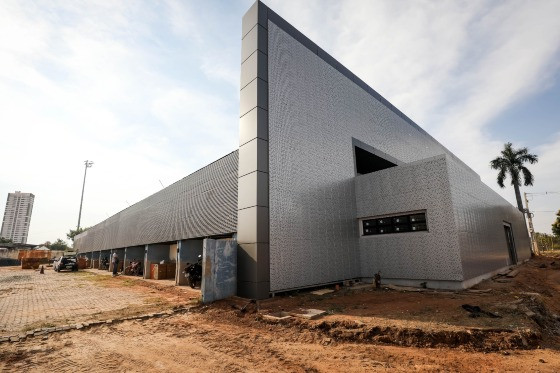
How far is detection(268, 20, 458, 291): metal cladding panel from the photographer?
1093 cm

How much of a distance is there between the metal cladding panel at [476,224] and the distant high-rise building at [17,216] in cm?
18244

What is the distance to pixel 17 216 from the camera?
445 ft

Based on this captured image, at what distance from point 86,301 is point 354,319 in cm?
1056

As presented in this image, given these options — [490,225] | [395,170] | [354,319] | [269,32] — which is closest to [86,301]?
[354,319]

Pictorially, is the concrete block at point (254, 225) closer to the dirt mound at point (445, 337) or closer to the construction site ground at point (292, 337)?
the construction site ground at point (292, 337)

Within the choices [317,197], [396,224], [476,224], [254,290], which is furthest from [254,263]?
[476,224]

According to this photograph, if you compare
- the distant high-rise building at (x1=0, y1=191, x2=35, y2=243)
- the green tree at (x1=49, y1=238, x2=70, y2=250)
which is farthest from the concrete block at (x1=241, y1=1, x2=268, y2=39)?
the distant high-rise building at (x1=0, y1=191, x2=35, y2=243)

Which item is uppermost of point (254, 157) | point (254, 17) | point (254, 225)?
point (254, 17)

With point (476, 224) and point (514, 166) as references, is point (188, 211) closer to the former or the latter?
point (476, 224)

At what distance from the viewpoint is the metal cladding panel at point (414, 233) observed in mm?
11000

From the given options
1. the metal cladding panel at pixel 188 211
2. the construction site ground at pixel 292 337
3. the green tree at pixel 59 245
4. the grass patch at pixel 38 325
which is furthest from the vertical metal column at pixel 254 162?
the green tree at pixel 59 245

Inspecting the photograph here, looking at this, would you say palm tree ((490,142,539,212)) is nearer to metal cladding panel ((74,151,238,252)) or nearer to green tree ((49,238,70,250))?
metal cladding panel ((74,151,238,252))

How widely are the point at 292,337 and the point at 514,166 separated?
44.7 meters

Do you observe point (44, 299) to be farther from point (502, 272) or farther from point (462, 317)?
point (502, 272)
